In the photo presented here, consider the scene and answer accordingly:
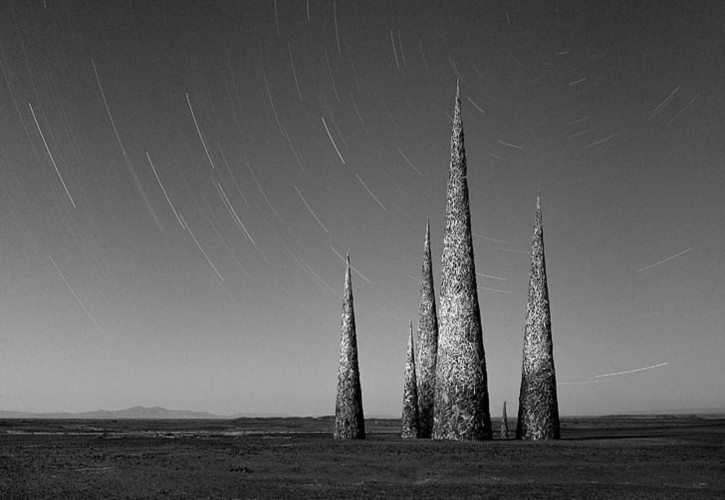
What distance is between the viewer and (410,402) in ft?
100

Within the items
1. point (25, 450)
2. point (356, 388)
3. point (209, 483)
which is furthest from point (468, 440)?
point (25, 450)

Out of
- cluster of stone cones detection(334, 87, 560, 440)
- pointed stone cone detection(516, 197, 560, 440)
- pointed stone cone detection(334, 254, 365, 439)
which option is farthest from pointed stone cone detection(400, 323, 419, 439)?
pointed stone cone detection(516, 197, 560, 440)

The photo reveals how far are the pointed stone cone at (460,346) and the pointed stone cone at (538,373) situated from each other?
2.38 m

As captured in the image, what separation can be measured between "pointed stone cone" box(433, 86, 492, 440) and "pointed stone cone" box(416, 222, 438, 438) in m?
5.54

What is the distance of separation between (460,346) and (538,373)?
4.09m

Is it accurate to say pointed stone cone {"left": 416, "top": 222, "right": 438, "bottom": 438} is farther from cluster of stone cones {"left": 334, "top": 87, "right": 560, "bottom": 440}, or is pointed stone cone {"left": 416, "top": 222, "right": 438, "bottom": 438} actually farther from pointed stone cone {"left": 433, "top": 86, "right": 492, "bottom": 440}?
pointed stone cone {"left": 433, "top": 86, "right": 492, "bottom": 440}

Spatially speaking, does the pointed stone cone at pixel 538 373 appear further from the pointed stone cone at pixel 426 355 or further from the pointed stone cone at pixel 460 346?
the pointed stone cone at pixel 426 355

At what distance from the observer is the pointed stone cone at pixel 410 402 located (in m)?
30.5

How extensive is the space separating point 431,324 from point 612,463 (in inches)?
591

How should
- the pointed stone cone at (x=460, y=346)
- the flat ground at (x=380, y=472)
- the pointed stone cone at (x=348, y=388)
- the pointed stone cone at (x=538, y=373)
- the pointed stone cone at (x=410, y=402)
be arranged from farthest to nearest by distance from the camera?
1. the pointed stone cone at (x=410, y=402)
2. the pointed stone cone at (x=348, y=388)
3. the pointed stone cone at (x=538, y=373)
4. the pointed stone cone at (x=460, y=346)
5. the flat ground at (x=380, y=472)

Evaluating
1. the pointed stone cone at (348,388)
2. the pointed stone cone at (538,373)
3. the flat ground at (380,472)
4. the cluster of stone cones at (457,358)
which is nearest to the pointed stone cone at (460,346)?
the cluster of stone cones at (457,358)

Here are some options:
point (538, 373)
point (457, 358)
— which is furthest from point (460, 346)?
point (538, 373)

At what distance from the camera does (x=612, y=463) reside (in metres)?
16.1

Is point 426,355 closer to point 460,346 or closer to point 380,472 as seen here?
point 460,346
